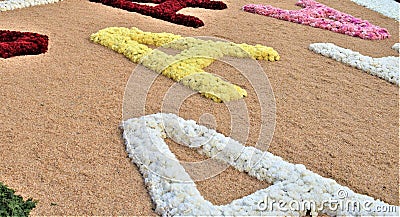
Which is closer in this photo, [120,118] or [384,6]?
[120,118]

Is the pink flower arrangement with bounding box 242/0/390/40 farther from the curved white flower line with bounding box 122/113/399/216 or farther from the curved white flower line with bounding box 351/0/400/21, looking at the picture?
the curved white flower line with bounding box 122/113/399/216

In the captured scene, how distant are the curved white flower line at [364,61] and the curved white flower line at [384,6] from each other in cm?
309

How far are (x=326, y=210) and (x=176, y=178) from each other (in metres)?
1.18

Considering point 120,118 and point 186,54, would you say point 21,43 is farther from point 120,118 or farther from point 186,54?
point 120,118

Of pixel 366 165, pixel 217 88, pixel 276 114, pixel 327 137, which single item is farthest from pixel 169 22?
pixel 366 165

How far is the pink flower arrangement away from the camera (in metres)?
8.43

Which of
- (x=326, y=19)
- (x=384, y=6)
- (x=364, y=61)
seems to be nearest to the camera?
(x=364, y=61)

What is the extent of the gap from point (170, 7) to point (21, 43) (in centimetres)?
306

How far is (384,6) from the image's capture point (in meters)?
10.7

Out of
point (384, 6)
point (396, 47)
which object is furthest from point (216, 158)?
point (384, 6)

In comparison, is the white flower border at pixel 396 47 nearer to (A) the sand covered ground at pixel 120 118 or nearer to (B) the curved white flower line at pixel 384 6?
(A) the sand covered ground at pixel 120 118

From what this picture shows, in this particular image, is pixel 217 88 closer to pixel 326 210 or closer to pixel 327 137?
pixel 327 137

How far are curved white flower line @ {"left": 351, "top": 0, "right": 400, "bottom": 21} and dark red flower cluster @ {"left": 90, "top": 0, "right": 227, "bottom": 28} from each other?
3276mm

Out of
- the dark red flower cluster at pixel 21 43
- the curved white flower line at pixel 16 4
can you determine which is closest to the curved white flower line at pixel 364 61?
the dark red flower cluster at pixel 21 43
